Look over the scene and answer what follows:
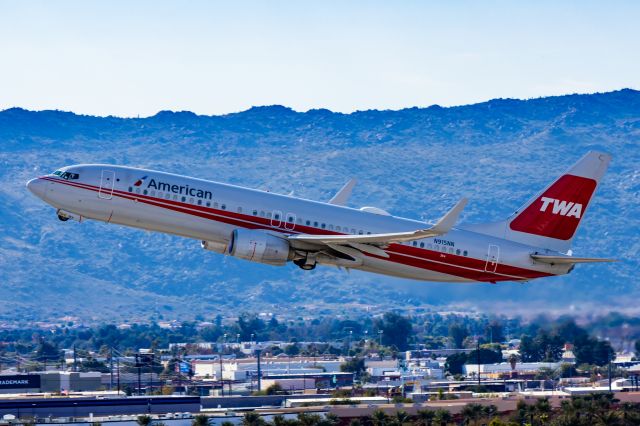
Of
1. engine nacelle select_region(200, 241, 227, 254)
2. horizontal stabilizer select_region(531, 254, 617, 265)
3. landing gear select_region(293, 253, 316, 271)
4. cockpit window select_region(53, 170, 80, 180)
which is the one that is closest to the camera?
cockpit window select_region(53, 170, 80, 180)

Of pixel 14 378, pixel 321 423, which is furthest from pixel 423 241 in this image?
pixel 14 378

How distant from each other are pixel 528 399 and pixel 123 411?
1427 inches

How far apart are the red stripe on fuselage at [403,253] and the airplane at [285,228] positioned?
→ 0.05 m

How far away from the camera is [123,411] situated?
112 m

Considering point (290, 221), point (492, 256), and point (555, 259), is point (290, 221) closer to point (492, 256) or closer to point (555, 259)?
point (492, 256)

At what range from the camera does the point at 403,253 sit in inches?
2965

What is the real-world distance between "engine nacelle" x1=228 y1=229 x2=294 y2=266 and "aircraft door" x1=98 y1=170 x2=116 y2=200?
Result: 6650 millimetres

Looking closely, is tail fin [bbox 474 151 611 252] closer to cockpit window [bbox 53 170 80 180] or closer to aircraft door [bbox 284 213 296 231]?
aircraft door [bbox 284 213 296 231]

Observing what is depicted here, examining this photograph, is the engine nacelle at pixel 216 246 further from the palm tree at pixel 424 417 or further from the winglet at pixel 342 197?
the palm tree at pixel 424 417

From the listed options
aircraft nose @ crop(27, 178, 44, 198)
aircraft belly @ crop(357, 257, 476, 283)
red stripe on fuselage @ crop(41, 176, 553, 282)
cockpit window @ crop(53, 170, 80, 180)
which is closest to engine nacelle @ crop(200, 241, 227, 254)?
red stripe on fuselage @ crop(41, 176, 553, 282)

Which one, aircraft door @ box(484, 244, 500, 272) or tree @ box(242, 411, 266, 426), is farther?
tree @ box(242, 411, 266, 426)

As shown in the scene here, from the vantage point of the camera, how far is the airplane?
Result: 72.1m

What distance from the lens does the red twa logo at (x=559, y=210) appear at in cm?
7944

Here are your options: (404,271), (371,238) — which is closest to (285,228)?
(371,238)
